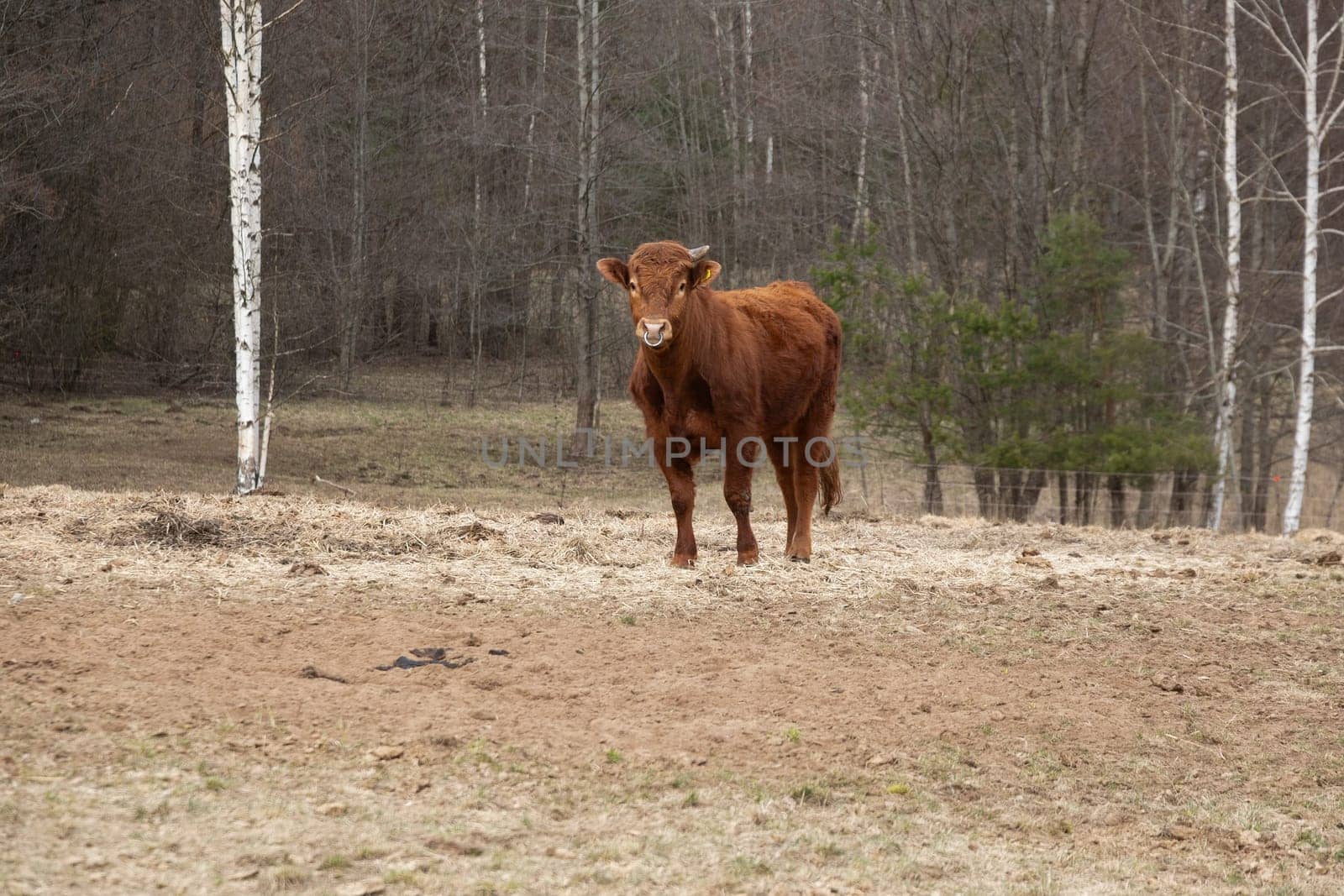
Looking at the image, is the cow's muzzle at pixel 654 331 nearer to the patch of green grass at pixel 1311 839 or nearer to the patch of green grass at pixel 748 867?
the patch of green grass at pixel 748 867

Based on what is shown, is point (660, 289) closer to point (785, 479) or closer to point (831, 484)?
point (785, 479)

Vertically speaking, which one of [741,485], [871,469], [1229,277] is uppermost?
[1229,277]

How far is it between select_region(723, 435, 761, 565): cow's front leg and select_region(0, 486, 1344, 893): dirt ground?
0.30 metres

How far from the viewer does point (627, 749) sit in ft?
16.3

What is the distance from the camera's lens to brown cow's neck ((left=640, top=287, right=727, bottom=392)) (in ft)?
27.5

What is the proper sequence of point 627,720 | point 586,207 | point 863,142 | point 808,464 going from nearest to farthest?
point 627,720
point 808,464
point 863,142
point 586,207

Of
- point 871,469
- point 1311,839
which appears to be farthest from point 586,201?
point 1311,839

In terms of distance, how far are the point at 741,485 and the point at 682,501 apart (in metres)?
0.42

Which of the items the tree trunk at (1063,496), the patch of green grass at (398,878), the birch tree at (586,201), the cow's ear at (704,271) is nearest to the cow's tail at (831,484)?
the cow's ear at (704,271)

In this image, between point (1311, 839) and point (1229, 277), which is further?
point (1229, 277)

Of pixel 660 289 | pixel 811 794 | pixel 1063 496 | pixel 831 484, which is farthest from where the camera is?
pixel 1063 496

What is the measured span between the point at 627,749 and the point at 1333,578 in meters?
6.78

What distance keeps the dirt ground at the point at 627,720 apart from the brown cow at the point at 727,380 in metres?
0.58

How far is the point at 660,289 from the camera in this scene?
8109 mm
